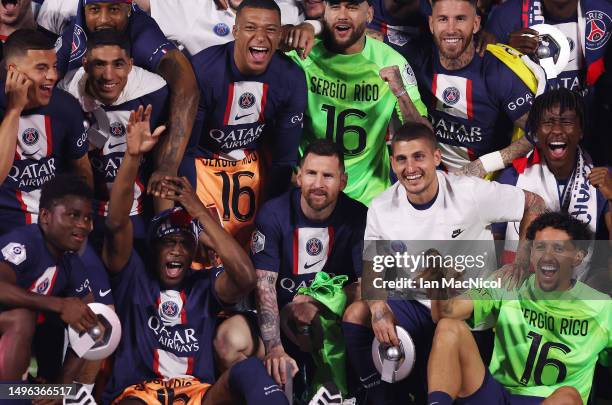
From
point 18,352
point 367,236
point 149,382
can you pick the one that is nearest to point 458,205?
point 367,236

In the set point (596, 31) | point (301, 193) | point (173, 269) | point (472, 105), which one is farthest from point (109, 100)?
point (596, 31)

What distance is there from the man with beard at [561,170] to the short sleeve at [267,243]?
3.89 feet

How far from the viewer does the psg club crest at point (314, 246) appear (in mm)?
8414

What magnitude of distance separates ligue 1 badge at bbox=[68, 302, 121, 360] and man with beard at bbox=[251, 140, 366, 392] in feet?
2.67

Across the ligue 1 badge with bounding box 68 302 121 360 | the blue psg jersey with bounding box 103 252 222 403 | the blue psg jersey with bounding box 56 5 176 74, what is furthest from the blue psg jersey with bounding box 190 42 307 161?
the ligue 1 badge with bounding box 68 302 121 360

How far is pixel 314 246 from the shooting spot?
8.41 metres

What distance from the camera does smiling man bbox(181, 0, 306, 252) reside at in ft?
28.2

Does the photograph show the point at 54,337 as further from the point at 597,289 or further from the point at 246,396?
the point at 597,289

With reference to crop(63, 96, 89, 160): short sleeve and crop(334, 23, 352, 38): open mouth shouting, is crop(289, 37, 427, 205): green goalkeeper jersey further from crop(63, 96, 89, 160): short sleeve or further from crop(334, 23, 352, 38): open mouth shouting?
crop(63, 96, 89, 160): short sleeve

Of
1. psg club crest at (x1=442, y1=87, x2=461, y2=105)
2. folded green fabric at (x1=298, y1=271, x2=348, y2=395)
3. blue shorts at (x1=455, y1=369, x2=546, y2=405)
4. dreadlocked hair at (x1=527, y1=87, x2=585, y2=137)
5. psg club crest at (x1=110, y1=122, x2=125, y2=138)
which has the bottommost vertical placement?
blue shorts at (x1=455, y1=369, x2=546, y2=405)

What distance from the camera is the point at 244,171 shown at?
28.7 feet

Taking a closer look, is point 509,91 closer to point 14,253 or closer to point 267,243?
point 267,243

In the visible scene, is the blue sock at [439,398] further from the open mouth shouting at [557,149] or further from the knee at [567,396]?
the open mouth shouting at [557,149]

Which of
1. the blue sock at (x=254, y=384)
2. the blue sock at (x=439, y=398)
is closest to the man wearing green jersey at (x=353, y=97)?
the blue sock at (x=254, y=384)
